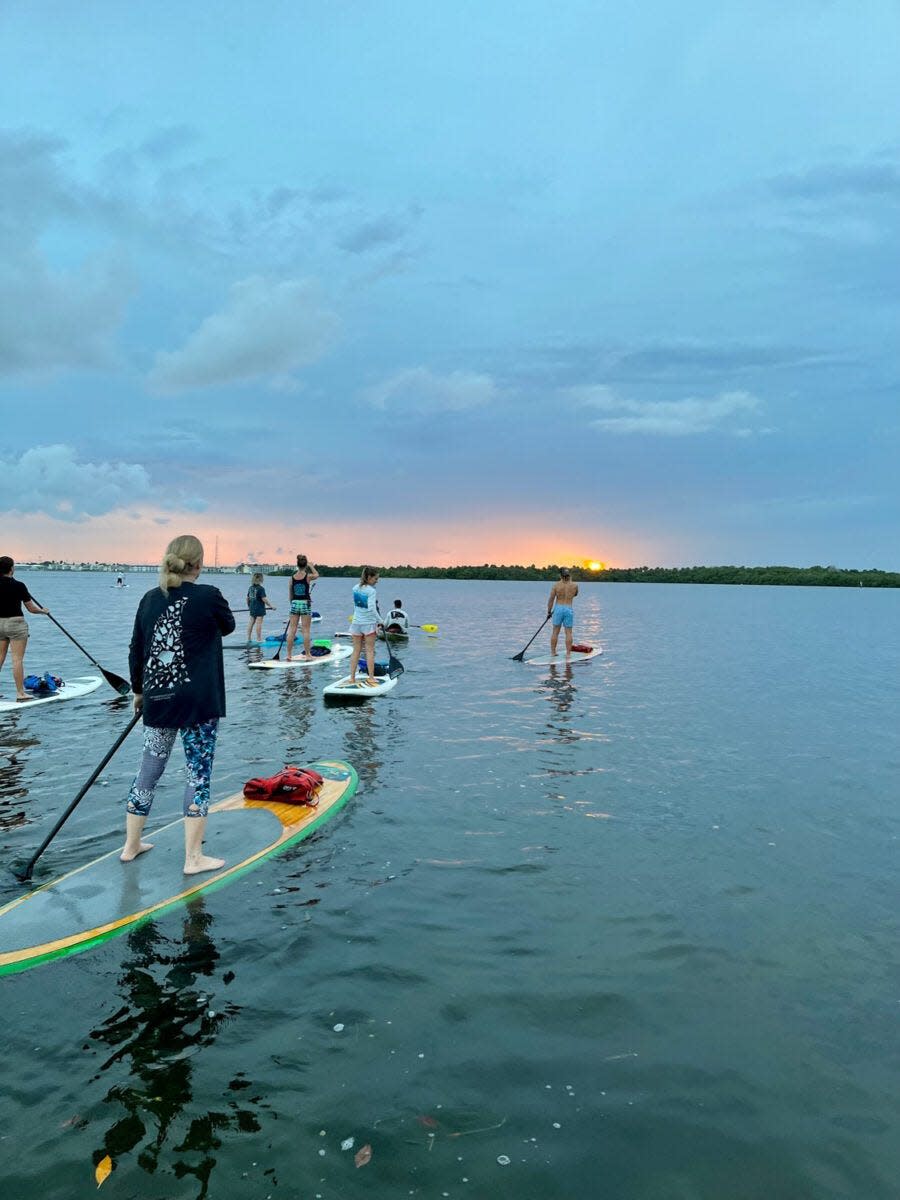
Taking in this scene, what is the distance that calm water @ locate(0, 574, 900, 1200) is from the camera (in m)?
3.54

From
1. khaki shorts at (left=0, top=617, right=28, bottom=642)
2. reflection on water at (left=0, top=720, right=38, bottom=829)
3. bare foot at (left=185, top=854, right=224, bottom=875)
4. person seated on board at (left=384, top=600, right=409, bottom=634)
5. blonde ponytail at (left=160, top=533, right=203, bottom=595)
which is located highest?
blonde ponytail at (left=160, top=533, right=203, bottom=595)

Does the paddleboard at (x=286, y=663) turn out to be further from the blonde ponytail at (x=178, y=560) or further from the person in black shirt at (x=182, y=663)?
the blonde ponytail at (x=178, y=560)

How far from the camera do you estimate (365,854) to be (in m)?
7.21

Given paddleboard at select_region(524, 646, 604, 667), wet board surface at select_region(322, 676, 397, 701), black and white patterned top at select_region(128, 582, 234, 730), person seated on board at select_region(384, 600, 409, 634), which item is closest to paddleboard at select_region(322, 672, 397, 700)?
wet board surface at select_region(322, 676, 397, 701)

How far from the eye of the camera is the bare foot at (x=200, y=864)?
20.6ft

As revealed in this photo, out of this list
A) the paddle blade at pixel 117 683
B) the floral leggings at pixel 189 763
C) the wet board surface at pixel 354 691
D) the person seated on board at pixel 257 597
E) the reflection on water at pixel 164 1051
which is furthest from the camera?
the person seated on board at pixel 257 597

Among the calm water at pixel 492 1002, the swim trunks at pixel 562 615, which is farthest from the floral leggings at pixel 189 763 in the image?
the swim trunks at pixel 562 615

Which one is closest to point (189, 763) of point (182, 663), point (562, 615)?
point (182, 663)

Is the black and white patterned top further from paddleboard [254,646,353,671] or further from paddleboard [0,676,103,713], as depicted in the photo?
paddleboard [254,646,353,671]

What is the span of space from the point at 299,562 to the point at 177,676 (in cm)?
1161

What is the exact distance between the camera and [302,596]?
721 inches

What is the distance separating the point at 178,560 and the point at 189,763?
67.7 inches

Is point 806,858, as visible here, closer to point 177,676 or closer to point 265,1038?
point 265,1038

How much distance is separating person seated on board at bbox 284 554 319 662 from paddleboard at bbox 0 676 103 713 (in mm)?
4983
